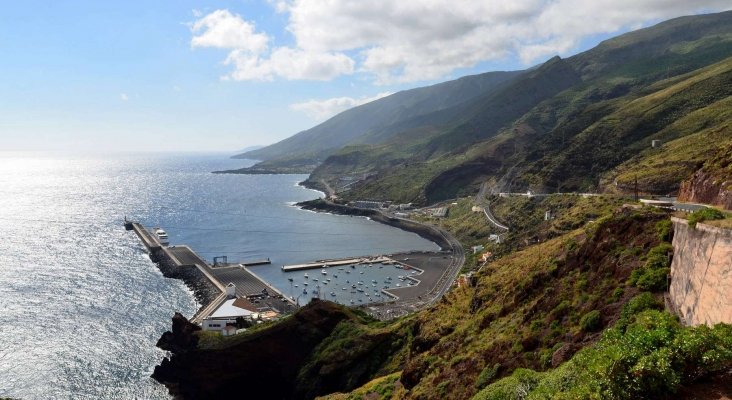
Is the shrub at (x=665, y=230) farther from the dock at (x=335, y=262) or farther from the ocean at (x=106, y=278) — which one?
the dock at (x=335, y=262)

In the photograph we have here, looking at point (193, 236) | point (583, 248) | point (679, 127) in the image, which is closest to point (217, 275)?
point (193, 236)

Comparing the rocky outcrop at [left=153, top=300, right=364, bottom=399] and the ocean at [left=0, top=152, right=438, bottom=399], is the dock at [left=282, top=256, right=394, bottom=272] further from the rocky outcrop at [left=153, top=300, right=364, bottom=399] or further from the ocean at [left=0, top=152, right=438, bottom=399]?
the rocky outcrop at [left=153, top=300, right=364, bottom=399]

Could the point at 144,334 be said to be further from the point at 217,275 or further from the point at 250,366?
the point at 217,275

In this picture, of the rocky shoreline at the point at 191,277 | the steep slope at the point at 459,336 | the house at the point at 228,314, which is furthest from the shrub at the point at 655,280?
the rocky shoreline at the point at 191,277

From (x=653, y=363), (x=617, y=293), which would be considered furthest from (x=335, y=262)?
(x=653, y=363)

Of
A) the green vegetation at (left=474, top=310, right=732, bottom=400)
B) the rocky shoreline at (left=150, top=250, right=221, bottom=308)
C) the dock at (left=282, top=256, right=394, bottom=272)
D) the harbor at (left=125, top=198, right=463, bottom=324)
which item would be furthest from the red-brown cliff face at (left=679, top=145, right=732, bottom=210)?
the dock at (left=282, top=256, right=394, bottom=272)

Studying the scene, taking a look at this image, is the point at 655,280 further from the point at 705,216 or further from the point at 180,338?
the point at 180,338

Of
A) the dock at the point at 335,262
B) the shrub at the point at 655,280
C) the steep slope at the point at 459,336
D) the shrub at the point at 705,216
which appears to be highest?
the shrub at the point at 705,216
